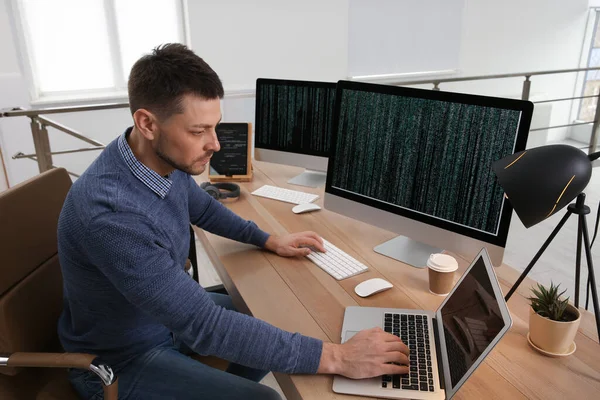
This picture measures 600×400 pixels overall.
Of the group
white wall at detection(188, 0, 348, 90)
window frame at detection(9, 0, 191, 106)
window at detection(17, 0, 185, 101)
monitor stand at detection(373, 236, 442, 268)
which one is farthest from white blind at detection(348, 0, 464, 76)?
monitor stand at detection(373, 236, 442, 268)

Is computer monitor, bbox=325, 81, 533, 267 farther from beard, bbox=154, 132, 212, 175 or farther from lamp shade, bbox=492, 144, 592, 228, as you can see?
beard, bbox=154, 132, 212, 175

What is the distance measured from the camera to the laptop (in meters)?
0.85

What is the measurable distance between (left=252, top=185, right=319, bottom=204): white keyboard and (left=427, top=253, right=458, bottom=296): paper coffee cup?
2.39 feet

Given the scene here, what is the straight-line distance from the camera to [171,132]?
3.58ft

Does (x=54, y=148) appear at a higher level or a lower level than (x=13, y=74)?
lower

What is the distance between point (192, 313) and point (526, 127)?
835mm

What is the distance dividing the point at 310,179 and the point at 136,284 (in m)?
1.23

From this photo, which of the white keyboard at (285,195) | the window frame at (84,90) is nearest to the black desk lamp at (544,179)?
the white keyboard at (285,195)

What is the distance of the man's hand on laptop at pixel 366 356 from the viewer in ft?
3.11

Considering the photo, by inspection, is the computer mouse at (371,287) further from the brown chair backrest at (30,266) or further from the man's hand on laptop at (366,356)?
the brown chair backrest at (30,266)

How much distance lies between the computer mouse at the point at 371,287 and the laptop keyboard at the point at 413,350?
0.11m

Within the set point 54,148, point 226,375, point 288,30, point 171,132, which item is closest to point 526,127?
point 171,132

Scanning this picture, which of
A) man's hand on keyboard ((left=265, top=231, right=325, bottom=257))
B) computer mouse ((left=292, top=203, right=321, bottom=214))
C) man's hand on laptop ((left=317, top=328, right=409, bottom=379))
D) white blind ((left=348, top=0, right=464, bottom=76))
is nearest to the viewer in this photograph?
man's hand on laptop ((left=317, top=328, right=409, bottom=379))

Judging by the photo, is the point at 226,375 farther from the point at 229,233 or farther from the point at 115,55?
the point at 115,55
